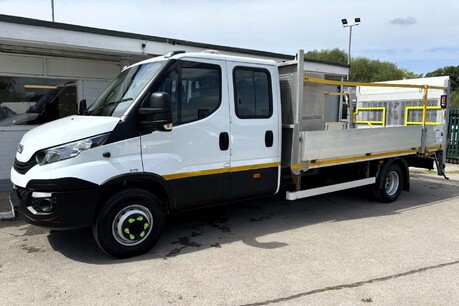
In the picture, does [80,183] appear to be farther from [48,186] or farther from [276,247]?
[276,247]

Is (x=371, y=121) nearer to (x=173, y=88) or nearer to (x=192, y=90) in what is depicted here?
(x=192, y=90)

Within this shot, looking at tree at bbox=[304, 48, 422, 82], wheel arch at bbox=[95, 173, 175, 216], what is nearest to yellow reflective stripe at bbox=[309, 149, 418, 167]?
wheel arch at bbox=[95, 173, 175, 216]

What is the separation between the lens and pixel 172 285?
12.7 ft

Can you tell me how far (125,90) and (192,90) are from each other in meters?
0.86

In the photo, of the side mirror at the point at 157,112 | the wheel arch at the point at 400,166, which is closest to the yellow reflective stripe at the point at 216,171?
the side mirror at the point at 157,112

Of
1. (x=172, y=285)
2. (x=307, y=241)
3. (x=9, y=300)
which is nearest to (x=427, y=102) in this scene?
(x=307, y=241)

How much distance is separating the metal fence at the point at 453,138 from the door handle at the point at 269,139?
34.8ft

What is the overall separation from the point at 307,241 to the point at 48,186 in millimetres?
3286

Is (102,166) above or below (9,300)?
above

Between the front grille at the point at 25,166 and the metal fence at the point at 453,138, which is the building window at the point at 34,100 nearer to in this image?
the front grille at the point at 25,166

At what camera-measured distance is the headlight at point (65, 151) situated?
13.6 ft

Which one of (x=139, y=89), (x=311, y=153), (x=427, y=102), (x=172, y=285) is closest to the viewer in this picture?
(x=172, y=285)

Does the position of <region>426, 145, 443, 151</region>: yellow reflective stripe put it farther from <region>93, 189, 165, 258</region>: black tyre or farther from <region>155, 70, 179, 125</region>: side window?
<region>93, 189, 165, 258</region>: black tyre

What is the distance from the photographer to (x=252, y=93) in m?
5.38
